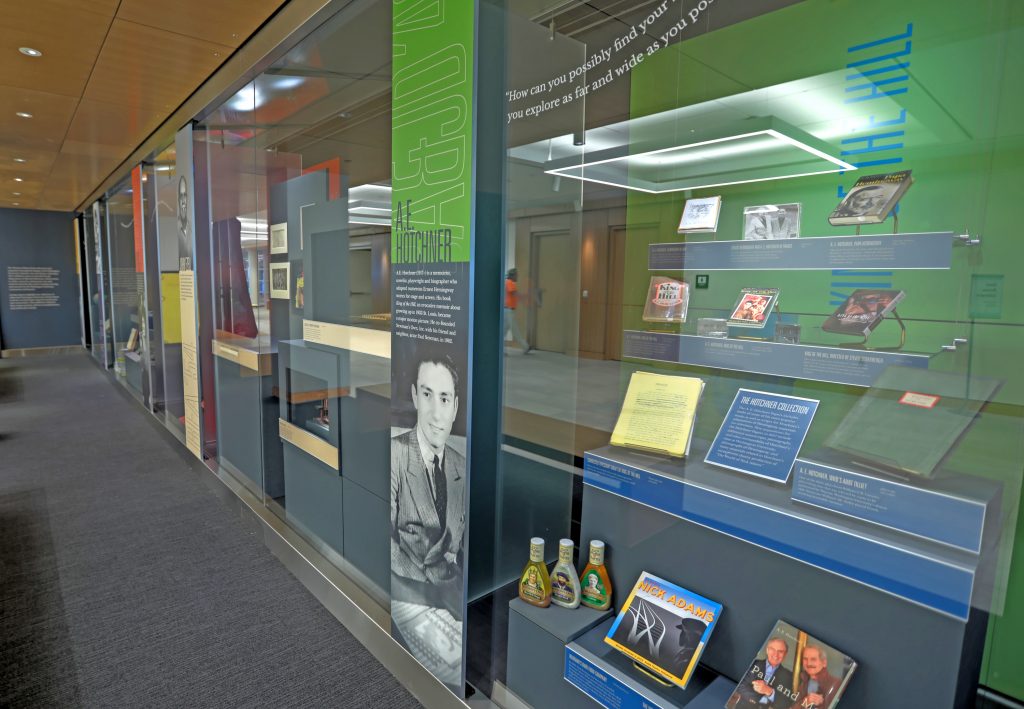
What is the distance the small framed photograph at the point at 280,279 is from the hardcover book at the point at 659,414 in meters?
2.21

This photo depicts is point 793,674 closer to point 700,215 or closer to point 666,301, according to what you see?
point 666,301

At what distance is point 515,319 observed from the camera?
6.64 feet

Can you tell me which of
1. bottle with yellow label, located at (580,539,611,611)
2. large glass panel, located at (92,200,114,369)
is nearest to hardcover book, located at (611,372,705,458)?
A: bottle with yellow label, located at (580,539,611,611)

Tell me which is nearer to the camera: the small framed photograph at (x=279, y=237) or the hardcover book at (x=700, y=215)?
the hardcover book at (x=700, y=215)

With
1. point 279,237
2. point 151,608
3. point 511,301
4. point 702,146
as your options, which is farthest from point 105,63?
point 702,146

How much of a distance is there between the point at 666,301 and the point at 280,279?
2.35m

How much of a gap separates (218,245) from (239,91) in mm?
1106

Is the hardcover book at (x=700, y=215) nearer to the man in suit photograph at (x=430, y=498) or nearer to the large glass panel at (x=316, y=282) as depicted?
the man in suit photograph at (x=430, y=498)

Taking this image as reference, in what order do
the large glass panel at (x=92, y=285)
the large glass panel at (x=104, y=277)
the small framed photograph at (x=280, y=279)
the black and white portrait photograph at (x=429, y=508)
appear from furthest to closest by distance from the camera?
1. the large glass panel at (x=92, y=285)
2. the large glass panel at (x=104, y=277)
3. the small framed photograph at (x=280, y=279)
4. the black and white portrait photograph at (x=429, y=508)

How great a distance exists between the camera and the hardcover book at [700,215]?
175 centimetres

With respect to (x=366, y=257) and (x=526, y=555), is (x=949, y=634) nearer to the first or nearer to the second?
(x=526, y=555)

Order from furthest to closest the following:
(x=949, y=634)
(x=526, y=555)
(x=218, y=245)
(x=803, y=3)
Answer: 1. (x=218, y=245)
2. (x=526, y=555)
3. (x=803, y=3)
4. (x=949, y=634)

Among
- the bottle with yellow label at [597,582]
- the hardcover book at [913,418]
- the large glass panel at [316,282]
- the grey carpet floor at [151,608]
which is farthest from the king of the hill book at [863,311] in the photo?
the grey carpet floor at [151,608]

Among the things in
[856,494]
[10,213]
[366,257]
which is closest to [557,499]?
[856,494]
